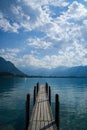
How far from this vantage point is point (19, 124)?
22250mm

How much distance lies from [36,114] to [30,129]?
4119 millimetres

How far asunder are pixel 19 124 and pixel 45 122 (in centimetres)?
771

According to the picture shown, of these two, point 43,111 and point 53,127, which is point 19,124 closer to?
point 43,111

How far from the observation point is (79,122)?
23359 millimetres

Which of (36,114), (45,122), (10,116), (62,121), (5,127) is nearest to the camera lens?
(45,122)

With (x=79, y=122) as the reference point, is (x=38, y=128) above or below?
above

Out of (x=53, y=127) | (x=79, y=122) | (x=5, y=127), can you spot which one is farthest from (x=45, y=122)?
(x=79, y=122)

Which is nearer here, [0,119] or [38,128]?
[38,128]

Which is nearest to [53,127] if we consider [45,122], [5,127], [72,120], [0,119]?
[45,122]

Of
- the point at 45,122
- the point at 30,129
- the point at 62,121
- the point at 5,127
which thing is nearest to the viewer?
the point at 30,129

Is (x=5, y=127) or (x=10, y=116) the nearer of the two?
(x=5, y=127)

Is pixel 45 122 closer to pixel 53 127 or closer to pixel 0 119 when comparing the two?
pixel 53 127

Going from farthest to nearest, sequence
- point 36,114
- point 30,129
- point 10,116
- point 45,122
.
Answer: point 10,116
point 36,114
point 45,122
point 30,129

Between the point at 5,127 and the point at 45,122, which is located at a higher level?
the point at 45,122
